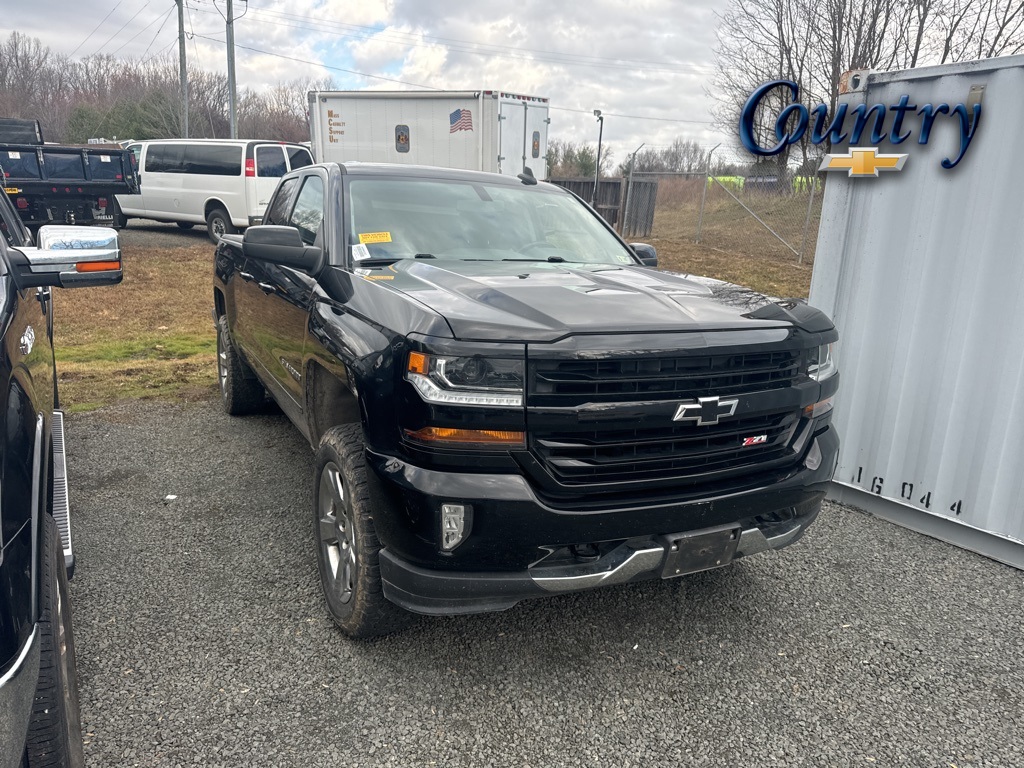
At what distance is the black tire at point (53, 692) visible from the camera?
1646 millimetres

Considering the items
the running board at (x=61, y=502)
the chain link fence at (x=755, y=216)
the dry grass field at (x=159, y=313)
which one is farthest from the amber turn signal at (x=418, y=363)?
the chain link fence at (x=755, y=216)

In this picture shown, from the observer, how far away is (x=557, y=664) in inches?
111

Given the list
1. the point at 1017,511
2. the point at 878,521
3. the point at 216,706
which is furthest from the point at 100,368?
the point at 1017,511

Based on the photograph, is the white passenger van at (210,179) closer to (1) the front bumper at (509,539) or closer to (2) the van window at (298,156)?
(2) the van window at (298,156)

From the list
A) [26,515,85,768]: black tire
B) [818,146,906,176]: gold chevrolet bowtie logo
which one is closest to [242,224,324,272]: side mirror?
[26,515,85,768]: black tire

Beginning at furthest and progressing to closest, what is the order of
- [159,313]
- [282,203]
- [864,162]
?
[159,313] < [282,203] < [864,162]

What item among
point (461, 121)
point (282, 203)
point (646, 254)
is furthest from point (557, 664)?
point (461, 121)

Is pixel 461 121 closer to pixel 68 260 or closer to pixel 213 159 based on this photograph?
pixel 213 159

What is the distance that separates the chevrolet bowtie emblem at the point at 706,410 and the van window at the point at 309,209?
212cm

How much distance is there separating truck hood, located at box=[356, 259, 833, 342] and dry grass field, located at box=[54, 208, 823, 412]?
3458 mm

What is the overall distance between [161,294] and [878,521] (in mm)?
9998

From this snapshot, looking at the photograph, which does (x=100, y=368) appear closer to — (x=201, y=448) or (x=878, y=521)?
(x=201, y=448)

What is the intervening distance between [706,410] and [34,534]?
1951mm

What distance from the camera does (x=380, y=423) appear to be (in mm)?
2412
